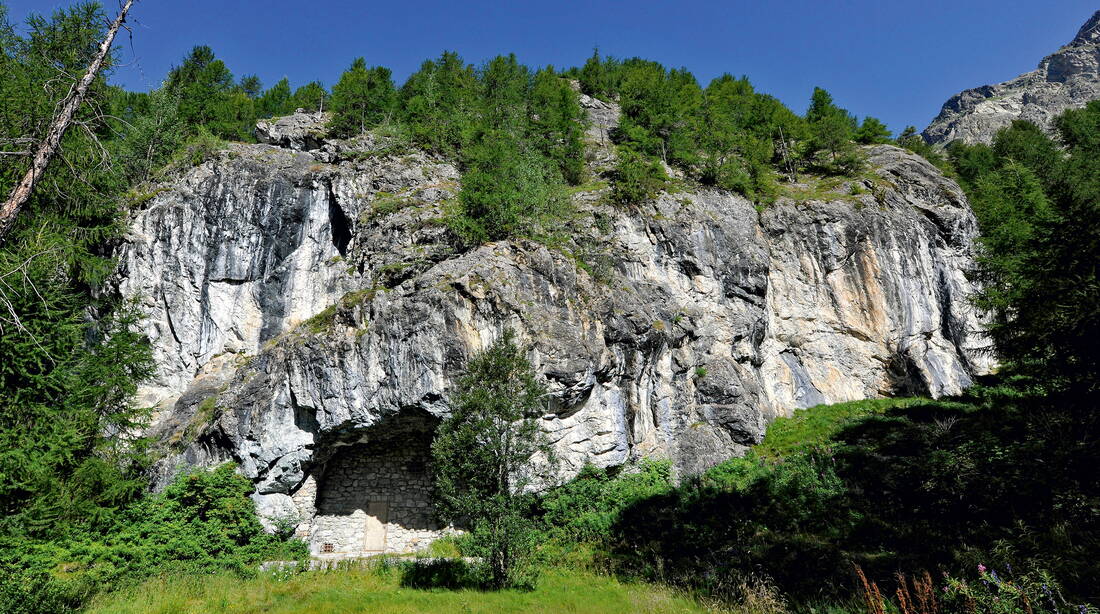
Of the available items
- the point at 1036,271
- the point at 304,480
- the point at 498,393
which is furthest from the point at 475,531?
the point at 1036,271

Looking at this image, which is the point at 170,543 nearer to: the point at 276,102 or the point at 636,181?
the point at 636,181

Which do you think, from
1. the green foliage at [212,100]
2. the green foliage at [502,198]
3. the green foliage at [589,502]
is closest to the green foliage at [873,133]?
the green foliage at [502,198]

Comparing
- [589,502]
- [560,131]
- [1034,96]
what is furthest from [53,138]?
[1034,96]

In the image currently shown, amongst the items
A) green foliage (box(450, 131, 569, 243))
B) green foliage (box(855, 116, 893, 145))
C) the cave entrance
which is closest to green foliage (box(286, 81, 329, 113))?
green foliage (box(450, 131, 569, 243))

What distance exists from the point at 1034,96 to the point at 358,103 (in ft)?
386

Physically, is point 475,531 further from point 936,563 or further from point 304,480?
point 936,563

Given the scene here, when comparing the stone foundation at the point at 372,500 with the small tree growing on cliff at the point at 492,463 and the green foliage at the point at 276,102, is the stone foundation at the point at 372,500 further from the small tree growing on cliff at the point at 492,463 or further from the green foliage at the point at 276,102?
the green foliage at the point at 276,102

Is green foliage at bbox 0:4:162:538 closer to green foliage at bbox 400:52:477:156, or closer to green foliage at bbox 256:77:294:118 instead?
green foliage at bbox 400:52:477:156

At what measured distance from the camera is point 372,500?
15.9 metres

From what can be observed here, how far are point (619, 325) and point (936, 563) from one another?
9762 mm

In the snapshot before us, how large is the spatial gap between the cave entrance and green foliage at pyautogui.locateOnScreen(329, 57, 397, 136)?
62.1ft

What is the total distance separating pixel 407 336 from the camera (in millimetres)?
14508

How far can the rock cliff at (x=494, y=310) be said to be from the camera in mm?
14609

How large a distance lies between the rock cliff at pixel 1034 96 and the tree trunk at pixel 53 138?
291 feet
